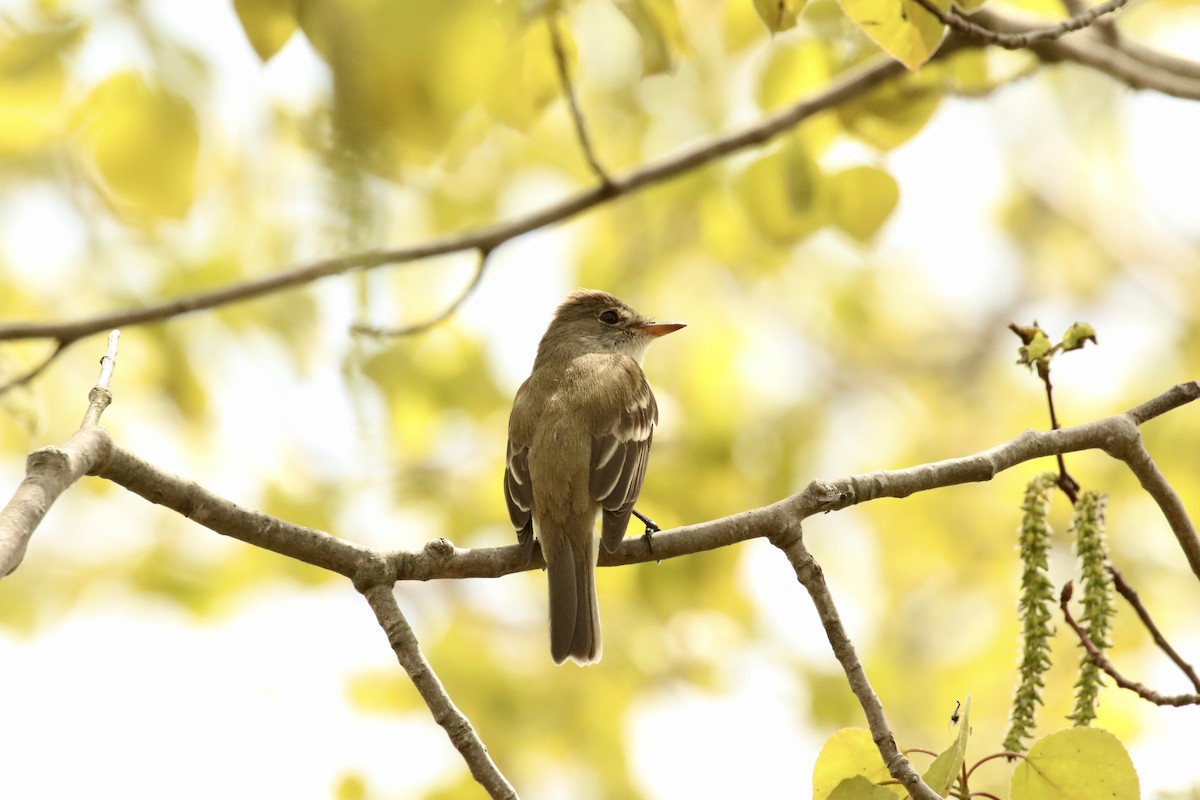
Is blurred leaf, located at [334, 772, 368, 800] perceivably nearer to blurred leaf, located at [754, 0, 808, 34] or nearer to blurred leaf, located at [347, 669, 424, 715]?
blurred leaf, located at [347, 669, 424, 715]

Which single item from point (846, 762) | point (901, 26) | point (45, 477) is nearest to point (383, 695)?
point (846, 762)

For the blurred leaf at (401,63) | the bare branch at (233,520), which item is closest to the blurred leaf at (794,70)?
the blurred leaf at (401,63)

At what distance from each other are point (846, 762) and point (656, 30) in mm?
A: 1723

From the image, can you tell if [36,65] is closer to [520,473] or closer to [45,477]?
[45,477]

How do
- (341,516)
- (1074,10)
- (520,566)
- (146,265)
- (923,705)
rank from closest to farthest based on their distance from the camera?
(520,566)
(1074,10)
(341,516)
(146,265)
(923,705)

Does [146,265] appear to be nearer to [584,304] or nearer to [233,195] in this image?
[233,195]

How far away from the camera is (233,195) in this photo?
7.05m

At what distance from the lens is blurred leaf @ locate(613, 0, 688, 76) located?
9.34ft

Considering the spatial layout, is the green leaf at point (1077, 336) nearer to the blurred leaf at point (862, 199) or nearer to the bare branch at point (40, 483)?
the blurred leaf at point (862, 199)

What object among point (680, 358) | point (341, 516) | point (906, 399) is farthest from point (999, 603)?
point (341, 516)

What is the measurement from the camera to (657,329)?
20.0 ft

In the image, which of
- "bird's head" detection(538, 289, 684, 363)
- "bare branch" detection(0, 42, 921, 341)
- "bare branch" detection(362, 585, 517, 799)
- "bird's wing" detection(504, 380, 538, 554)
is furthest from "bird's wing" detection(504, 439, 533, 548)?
"bare branch" detection(362, 585, 517, 799)

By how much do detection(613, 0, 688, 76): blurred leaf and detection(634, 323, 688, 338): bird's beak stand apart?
9.15 ft

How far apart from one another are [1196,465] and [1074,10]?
338cm
